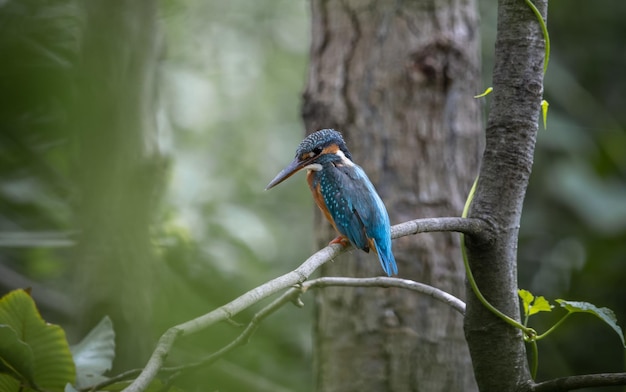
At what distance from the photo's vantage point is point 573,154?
4602 millimetres

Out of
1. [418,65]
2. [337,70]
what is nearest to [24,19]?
[337,70]

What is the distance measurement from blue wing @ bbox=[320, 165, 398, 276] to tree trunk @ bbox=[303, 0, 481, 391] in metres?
0.49

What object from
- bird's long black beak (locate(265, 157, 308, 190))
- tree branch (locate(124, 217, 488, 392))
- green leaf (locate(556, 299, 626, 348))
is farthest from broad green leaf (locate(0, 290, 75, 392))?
green leaf (locate(556, 299, 626, 348))

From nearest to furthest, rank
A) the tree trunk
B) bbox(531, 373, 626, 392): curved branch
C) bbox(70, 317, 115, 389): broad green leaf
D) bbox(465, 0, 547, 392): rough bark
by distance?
bbox(531, 373, 626, 392): curved branch → bbox(465, 0, 547, 392): rough bark → bbox(70, 317, 115, 389): broad green leaf → the tree trunk

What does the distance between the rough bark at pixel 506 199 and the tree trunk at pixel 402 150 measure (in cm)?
120

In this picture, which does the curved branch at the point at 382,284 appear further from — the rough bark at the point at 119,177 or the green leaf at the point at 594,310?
the rough bark at the point at 119,177

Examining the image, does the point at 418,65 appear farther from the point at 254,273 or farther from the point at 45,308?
the point at 45,308

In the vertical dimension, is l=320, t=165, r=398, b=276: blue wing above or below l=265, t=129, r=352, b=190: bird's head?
below

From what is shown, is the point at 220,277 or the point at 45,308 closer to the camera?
the point at 220,277

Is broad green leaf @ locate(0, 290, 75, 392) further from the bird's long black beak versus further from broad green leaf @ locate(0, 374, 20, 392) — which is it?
the bird's long black beak

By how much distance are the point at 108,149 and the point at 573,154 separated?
126 inches

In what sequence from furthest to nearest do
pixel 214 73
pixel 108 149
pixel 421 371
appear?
pixel 214 73 → pixel 421 371 → pixel 108 149

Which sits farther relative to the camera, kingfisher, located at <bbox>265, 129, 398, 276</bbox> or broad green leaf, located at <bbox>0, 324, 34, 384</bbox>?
kingfisher, located at <bbox>265, 129, 398, 276</bbox>

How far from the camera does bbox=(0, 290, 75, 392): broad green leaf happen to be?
1.63m
